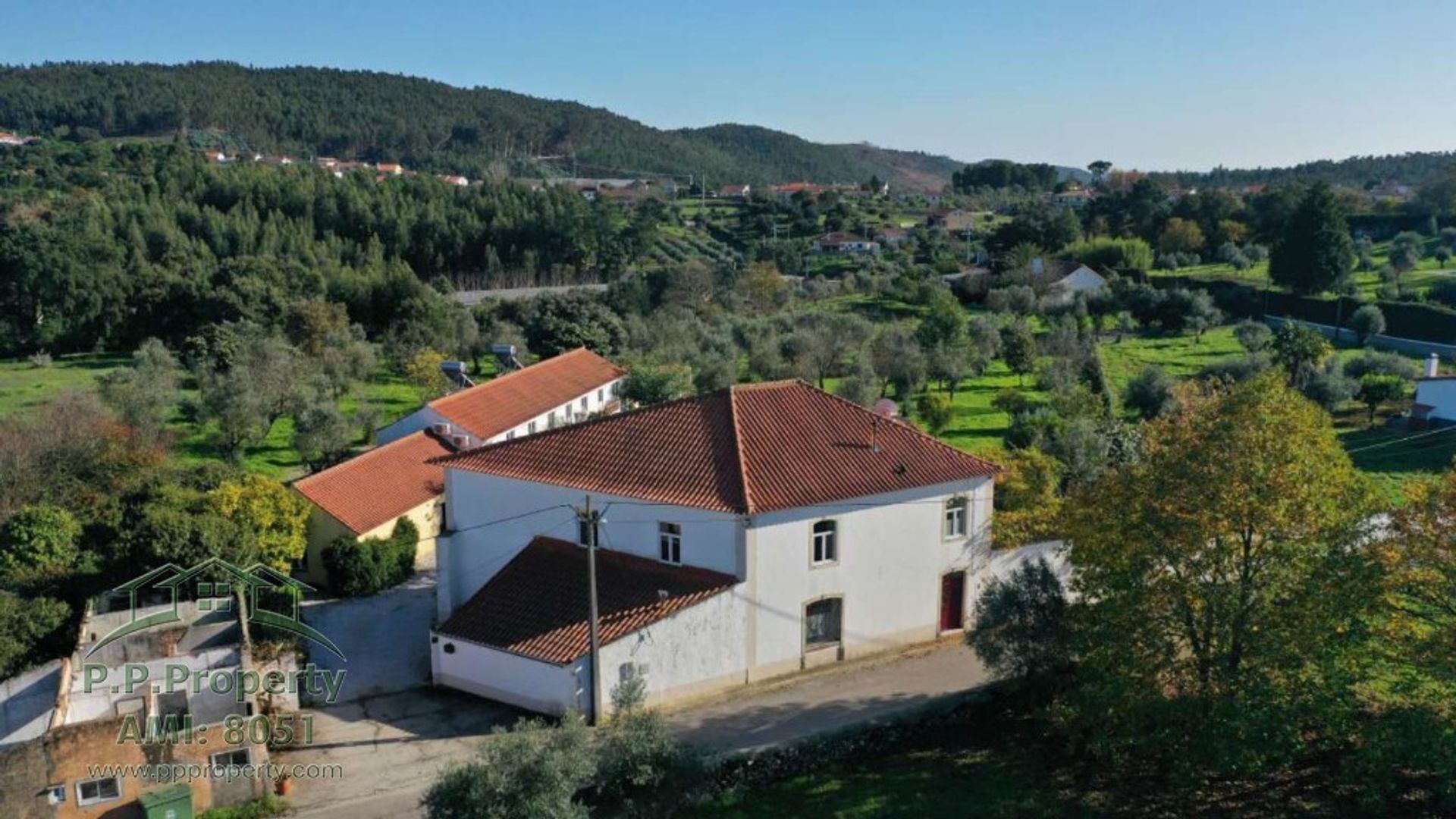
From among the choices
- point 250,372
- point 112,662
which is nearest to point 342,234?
point 250,372

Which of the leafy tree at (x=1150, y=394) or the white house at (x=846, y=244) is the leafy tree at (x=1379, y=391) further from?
the white house at (x=846, y=244)

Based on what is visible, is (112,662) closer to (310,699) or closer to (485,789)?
(310,699)

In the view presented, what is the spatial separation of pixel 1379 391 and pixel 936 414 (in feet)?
64.3

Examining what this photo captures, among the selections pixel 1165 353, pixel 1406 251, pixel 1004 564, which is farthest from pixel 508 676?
pixel 1406 251

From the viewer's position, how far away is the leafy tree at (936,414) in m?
40.6

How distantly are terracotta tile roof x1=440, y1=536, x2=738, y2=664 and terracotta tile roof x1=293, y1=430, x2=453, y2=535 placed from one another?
6.94m

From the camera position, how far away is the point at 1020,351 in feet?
169

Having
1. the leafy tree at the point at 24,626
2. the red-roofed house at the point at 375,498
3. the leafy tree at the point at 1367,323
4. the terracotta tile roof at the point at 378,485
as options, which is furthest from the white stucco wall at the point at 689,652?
the leafy tree at the point at 1367,323

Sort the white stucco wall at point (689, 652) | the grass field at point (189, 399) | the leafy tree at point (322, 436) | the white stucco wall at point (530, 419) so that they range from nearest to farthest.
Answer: the white stucco wall at point (689, 652)
the white stucco wall at point (530, 419)
the leafy tree at point (322, 436)
the grass field at point (189, 399)

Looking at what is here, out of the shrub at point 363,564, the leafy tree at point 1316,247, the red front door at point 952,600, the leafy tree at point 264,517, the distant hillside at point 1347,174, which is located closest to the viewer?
the red front door at point 952,600

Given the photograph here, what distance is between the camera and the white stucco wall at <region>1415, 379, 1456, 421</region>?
1590 inches

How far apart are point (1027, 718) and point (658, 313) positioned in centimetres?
5134

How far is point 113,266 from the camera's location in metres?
71.4

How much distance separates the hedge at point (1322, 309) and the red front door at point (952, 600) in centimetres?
5005
